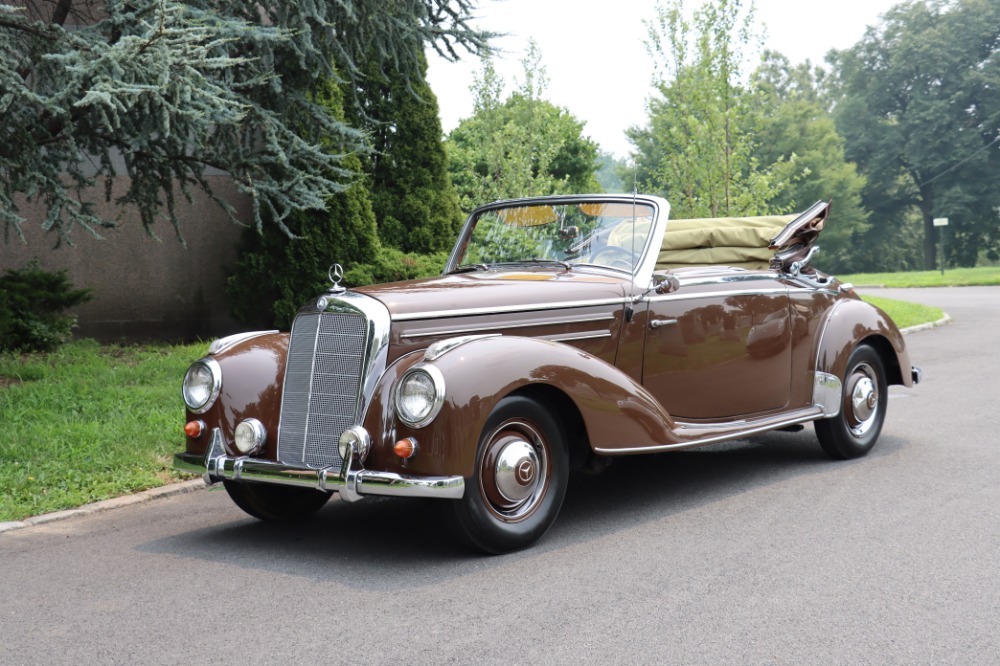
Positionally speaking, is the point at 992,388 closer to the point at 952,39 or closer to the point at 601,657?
the point at 601,657

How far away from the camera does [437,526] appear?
5.63 meters

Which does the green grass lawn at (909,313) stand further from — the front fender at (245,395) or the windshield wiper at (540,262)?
the front fender at (245,395)

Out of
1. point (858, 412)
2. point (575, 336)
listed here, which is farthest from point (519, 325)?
point (858, 412)

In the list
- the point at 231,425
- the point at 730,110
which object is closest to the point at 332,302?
the point at 231,425

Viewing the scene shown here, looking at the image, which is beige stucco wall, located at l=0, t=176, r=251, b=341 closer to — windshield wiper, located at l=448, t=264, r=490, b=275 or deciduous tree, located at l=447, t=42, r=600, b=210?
deciduous tree, located at l=447, t=42, r=600, b=210

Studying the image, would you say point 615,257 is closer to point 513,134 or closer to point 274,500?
point 274,500

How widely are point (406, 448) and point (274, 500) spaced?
1478 millimetres

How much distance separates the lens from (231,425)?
5406 mm

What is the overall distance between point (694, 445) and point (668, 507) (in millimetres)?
395

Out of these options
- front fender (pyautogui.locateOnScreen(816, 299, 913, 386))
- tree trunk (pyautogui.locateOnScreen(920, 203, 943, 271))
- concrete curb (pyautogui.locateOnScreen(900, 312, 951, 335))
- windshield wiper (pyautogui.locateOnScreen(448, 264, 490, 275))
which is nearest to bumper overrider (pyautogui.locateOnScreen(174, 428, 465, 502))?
windshield wiper (pyautogui.locateOnScreen(448, 264, 490, 275))

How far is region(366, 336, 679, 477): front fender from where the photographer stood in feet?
15.3

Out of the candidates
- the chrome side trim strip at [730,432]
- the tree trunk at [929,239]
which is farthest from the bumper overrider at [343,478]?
the tree trunk at [929,239]

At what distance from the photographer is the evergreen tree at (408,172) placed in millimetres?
15211

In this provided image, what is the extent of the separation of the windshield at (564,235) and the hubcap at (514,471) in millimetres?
1519
